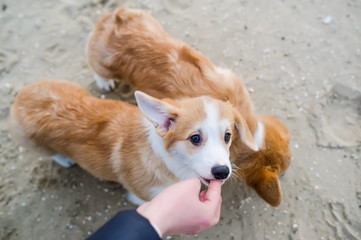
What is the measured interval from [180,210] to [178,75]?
151 centimetres

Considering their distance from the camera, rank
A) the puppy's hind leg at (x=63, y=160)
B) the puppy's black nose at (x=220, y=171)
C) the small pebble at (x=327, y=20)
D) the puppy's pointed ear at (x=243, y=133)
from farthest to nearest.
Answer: the small pebble at (x=327, y=20) → the puppy's hind leg at (x=63, y=160) → the puppy's pointed ear at (x=243, y=133) → the puppy's black nose at (x=220, y=171)

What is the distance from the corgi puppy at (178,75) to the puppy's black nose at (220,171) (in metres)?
0.63

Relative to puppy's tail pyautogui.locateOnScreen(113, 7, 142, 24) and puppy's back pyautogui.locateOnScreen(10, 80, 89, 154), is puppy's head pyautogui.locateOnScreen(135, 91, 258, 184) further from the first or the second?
puppy's tail pyautogui.locateOnScreen(113, 7, 142, 24)

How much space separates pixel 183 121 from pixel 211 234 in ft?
5.22

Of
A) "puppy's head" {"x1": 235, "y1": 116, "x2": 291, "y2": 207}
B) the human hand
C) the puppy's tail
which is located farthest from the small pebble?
the human hand

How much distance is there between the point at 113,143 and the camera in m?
2.48

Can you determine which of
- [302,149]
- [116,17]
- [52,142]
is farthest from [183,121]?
[302,149]

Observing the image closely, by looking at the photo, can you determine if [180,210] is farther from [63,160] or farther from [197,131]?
[63,160]

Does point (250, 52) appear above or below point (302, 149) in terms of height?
above

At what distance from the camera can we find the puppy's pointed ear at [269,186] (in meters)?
2.27

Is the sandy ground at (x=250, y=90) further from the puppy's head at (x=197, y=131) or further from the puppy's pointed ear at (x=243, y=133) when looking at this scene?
the puppy's head at (x=197, y=131)

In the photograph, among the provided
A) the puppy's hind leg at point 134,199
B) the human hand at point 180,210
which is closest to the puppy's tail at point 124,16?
the puppy's hind leg at point 134,199

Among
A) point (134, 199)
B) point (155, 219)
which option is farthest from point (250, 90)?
point (155, 219)

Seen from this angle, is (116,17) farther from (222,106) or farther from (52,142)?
(222,106)
